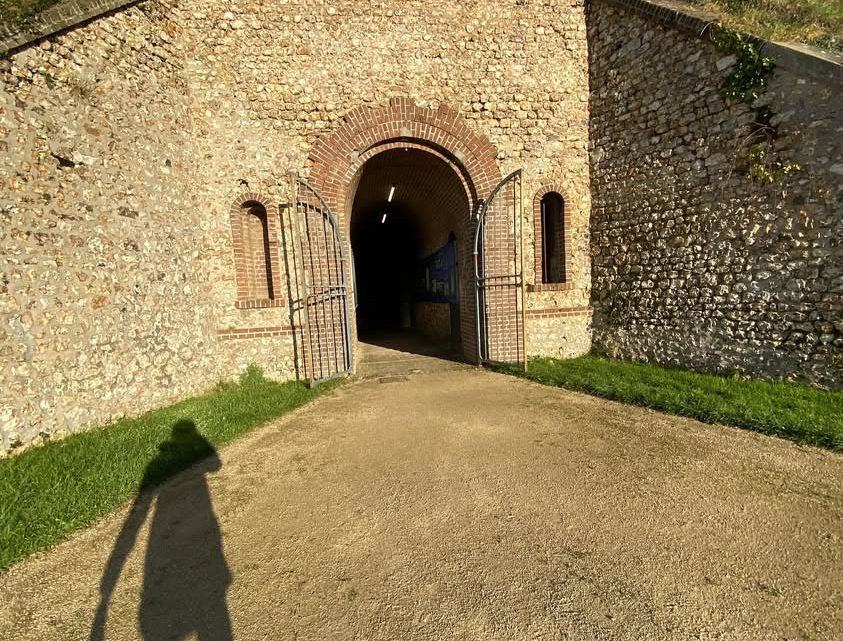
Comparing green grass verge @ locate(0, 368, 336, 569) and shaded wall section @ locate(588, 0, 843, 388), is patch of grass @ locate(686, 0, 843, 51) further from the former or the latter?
green grass verge @ locate(0, 368, 336, 569)

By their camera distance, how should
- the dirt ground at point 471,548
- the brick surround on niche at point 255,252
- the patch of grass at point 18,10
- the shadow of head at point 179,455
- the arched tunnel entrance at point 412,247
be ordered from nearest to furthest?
the dirt ground at point 471,548
the shadow of head at point 179,455
the patch of grass at point 18,10
the brick surround on niche at point 255,252
the arched tunnel entrance at point 412,247

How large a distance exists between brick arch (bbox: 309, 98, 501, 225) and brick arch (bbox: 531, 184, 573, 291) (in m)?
0.99

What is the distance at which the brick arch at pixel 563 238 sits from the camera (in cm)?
727

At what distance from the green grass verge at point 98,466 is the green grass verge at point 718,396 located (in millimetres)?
4556

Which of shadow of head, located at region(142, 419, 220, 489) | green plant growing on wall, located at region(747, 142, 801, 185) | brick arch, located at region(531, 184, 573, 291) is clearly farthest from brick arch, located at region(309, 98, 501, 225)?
shadow of head, located at region(142, 419, 220, 489)

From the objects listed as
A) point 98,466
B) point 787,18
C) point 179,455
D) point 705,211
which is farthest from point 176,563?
point 787,18

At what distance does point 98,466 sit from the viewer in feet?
11.6

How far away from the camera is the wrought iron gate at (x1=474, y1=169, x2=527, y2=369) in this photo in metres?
7.09

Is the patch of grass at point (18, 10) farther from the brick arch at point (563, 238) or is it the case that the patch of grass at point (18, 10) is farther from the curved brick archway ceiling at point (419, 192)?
the brick arch at point (563, 238)

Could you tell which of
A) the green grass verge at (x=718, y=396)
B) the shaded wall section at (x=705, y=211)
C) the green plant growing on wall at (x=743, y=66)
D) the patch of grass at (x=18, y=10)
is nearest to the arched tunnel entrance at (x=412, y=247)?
the shaded wall section at (x=705, y=211)

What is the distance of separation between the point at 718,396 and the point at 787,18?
6.38m

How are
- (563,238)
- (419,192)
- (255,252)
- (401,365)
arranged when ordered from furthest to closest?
1. (419,192)
2. (401,365)
3. (563,238)
4. (255,252)

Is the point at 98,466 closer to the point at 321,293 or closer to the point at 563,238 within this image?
Answer: the point at 321,293

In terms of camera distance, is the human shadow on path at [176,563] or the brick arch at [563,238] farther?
the brick arch at [563,238]
